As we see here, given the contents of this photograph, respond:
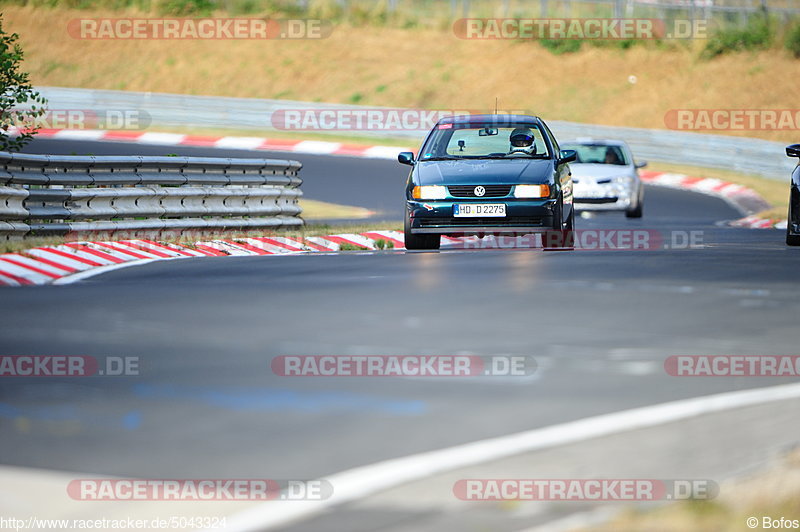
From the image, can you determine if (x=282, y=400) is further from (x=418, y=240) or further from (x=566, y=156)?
(x=566, y=156)

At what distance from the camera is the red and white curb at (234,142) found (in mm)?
38016

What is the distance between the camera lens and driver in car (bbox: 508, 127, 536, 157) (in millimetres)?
17188

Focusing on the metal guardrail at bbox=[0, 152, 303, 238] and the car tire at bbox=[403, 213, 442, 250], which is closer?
the metal guardrail at bbox=[0, 152, 303, 238]

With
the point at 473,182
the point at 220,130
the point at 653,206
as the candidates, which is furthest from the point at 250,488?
the point at 220,130

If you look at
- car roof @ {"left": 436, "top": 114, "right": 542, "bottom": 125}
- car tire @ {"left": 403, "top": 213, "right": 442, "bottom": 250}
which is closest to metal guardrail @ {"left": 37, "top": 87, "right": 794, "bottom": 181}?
car roof @ {"left": 436, "top": 114, "right": 542, "bottom": 125}

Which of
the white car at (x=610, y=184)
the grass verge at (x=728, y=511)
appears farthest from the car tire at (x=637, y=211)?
the grass verge at (x=728, y=511)

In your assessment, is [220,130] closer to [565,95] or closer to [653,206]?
[565,95]

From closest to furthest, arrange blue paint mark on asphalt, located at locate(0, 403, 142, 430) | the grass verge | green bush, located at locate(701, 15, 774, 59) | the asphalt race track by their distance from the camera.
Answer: the grass verge, the asphalt race track, blue paint mark on asphalt, located at locate(0, 403, 142, 430), green bush, located at locate(701, 15, 774, 59)

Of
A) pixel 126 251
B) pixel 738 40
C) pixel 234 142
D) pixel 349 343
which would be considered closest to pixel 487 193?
pixel 126 251

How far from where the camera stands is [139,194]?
1783 centimetres

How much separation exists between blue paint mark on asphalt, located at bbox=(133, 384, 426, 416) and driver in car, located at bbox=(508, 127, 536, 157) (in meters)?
10.0

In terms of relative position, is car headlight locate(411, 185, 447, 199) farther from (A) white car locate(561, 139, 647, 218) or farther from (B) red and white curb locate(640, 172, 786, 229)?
(B) red and white curb locate(640, 172, 786, 229)

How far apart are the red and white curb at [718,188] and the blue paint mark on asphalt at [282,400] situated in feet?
71.2

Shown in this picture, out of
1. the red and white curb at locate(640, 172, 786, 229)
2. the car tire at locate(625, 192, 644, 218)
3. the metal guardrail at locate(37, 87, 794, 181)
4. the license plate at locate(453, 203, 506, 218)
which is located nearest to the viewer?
the license plate at locate(453, 203, 506, 218)
